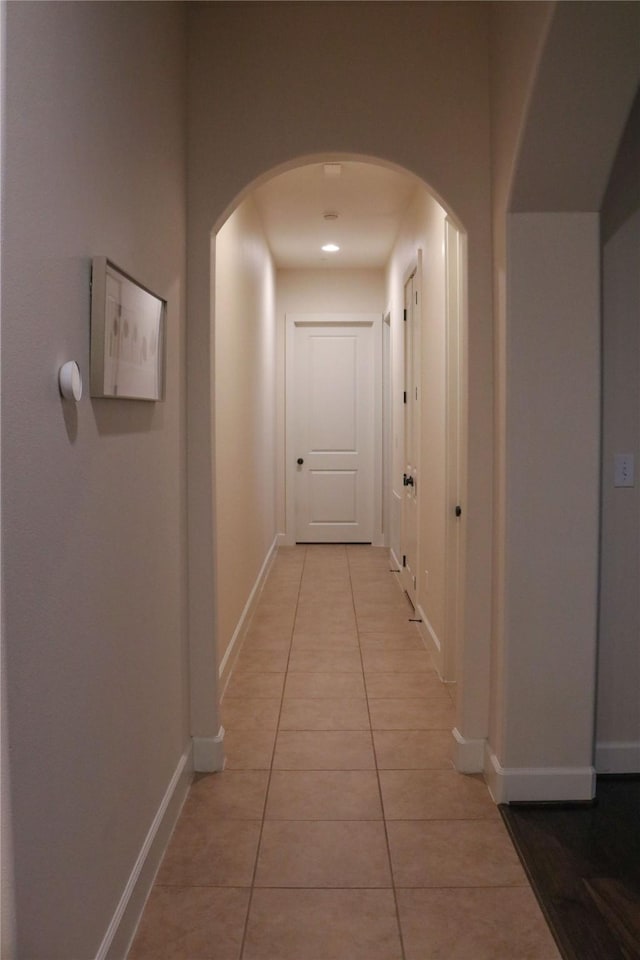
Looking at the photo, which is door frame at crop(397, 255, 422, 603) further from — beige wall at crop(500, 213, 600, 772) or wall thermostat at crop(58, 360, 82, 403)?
wall thermostat at crop(58, 360, 82, 403)

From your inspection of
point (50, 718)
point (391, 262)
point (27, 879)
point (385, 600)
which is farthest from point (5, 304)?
point (391, 262)

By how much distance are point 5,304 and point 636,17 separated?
1632 millimetres

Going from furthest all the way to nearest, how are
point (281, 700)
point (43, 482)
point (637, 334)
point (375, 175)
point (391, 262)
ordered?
point (391, 262), point (375, 175), point (281, 700), point (637, 334), point (43, 482)

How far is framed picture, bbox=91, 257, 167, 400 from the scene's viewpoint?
1.52m

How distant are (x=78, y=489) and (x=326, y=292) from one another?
5.97 metres

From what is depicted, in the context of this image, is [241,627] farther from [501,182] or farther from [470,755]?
[501,182]

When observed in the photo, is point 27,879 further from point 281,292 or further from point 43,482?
point 281,292

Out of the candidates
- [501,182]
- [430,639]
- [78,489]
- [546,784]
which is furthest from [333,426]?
[78,489]

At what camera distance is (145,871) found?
1954 mm

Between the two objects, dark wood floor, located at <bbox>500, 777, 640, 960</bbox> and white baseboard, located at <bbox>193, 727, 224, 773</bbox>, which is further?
white baseboard, located at <bbox>193, 727, 224, 773</bbox>

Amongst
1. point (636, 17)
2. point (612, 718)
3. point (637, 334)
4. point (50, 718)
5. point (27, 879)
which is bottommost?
point (612, 718)

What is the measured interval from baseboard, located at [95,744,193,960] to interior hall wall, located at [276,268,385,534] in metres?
5.17

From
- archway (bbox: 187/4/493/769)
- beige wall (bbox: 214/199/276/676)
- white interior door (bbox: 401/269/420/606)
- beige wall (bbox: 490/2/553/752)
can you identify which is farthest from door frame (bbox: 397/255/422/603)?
beige wall (bbox: 490/2/553/752)

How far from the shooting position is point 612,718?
8.69 ft
